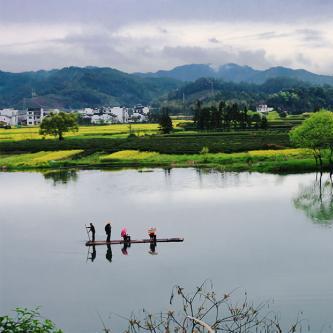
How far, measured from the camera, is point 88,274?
70.9ft

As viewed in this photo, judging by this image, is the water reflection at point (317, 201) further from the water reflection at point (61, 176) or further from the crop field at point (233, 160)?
the water reflection at point (61, 176)

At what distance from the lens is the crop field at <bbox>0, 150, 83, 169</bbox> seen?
58.6 meters

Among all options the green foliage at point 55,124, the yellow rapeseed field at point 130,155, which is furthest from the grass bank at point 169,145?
the green foliage at point 55,124

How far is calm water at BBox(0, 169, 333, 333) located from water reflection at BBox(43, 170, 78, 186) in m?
4.16

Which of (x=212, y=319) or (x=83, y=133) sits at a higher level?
(x=83, y=133)

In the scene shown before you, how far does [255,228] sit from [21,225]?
10659 millimetres

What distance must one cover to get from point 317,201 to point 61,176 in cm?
2248

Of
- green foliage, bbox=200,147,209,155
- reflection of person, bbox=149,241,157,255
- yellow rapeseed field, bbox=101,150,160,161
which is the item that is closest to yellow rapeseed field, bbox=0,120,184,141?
yellow rapeseed field, bbox=101,150,160,161

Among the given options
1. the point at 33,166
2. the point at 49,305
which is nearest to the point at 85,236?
the point at 49,305

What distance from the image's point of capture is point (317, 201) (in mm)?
34281

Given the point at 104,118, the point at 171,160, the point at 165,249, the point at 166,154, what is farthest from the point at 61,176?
the point at 104,118

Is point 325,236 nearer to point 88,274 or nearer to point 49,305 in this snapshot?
point 88,274

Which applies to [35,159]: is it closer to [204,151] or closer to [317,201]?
[204,151]

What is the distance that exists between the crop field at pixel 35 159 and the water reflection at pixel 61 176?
4.72m
